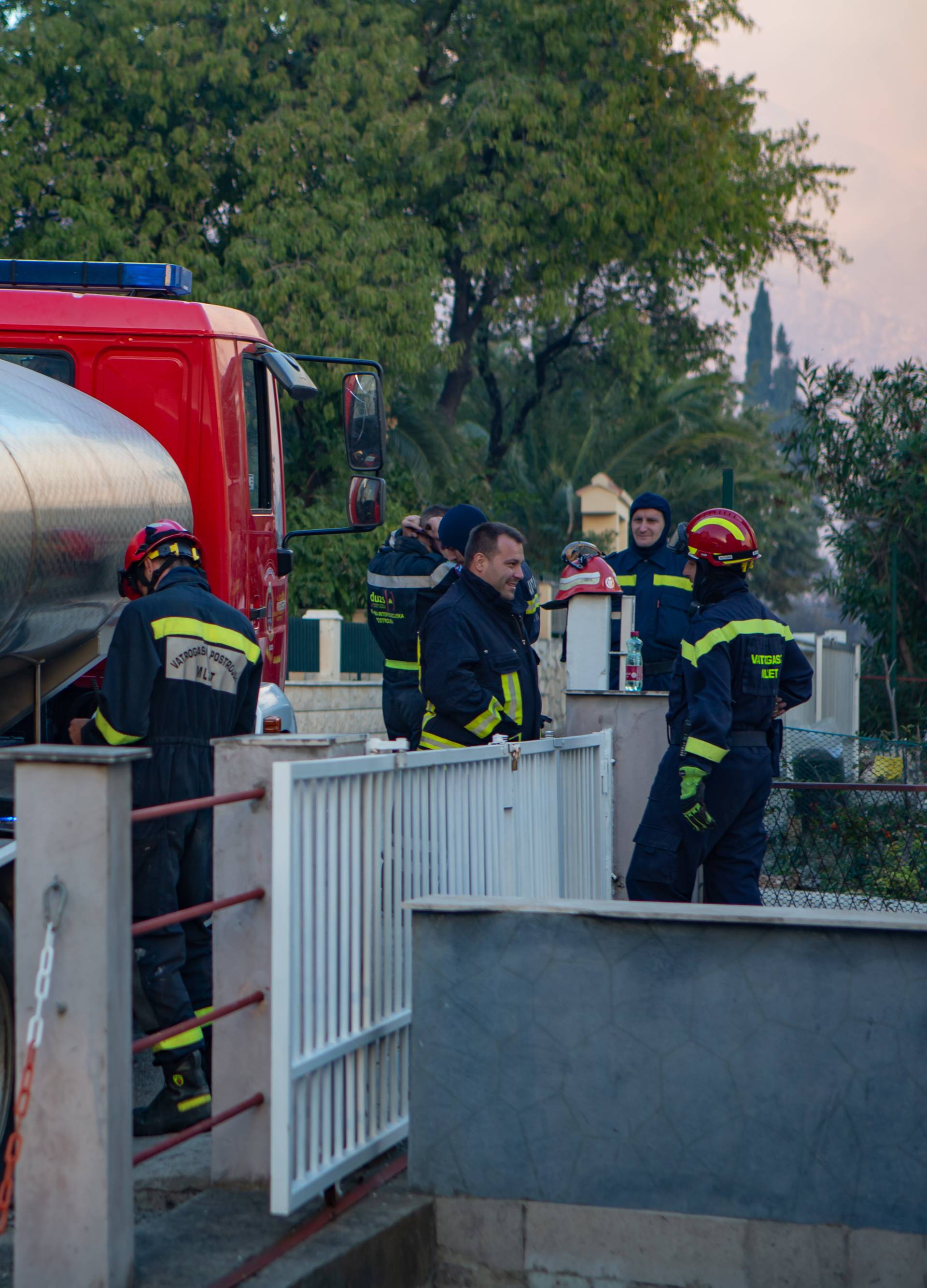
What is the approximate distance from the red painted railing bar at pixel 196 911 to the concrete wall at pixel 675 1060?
41cm

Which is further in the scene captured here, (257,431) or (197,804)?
(257,431)

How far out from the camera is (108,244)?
68.2 feet

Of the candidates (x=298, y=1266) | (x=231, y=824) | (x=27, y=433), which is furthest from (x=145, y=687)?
(x=298, y=1266)

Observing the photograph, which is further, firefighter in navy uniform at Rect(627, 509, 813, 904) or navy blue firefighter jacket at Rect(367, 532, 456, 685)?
navy blue firefighter jacket at Rect(367, 532, 456, 685)

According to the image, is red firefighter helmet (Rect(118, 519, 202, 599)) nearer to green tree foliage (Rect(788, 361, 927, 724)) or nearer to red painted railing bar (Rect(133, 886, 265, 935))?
red painted railing bar (Rect(133, 886, 265, 935))

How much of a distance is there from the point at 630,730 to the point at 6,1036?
339 centimetres

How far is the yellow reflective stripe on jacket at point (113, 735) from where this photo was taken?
14.6ft

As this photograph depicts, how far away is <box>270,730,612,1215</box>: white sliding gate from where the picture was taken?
3.05m

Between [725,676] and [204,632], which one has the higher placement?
[204,632]

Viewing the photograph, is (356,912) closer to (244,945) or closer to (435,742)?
(244,945)

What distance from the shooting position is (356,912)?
3.37 meters

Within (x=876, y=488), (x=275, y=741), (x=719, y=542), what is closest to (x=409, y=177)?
(x=876, y=488)

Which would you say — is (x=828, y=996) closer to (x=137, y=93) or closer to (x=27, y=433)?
(x=27, y=433)

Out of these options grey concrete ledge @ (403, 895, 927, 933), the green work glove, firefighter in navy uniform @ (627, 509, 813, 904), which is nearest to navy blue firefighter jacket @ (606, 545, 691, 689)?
firefighter in navy uniform @ (627, 509, 813, 904)
